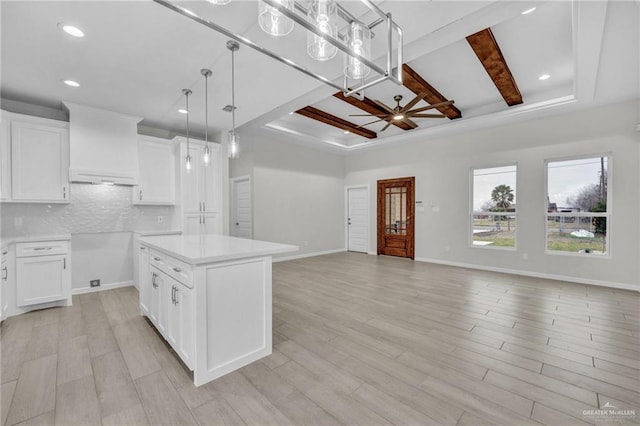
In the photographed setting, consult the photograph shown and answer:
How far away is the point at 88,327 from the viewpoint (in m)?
2.91

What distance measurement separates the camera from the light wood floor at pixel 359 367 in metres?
1.67

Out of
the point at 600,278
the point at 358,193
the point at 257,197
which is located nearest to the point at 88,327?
the point at 257,197

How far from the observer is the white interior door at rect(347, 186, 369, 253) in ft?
25.2

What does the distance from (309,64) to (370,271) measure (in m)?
3.95

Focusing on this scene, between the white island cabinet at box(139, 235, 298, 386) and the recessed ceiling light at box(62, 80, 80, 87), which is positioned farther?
the recessed ceiling light at box(62, 80, 80, 87)

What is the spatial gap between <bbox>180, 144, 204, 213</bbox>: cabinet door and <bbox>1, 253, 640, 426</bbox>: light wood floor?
1758 millimetres

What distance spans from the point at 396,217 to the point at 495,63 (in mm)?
4111

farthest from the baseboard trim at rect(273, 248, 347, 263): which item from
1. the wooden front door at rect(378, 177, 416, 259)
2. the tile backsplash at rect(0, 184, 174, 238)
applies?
the tile backsplash at rect(0, 184, 174, 238)

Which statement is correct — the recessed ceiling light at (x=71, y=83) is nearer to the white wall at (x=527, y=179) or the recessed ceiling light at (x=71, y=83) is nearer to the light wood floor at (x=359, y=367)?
the light wood floor at (x=359, y=367)

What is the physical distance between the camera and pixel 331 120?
228 inches

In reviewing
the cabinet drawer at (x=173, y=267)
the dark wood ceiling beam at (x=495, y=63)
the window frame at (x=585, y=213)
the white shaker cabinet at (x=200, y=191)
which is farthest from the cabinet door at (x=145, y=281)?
the window frame at (x=585, y=213)

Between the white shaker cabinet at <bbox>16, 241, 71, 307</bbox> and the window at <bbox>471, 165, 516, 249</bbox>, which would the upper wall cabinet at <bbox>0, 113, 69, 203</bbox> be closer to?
the white shaker cabinet at <bbox>16, 241, 71, 307</bbox>

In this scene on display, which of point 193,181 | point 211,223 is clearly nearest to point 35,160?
point 193,181

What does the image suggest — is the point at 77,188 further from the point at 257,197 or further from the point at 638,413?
the point at 638,413
